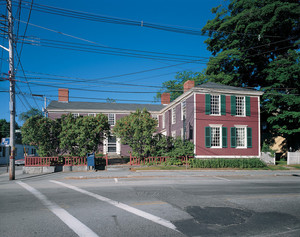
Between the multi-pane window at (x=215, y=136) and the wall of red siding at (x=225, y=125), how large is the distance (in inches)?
23.4

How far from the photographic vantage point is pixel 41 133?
67.9ft

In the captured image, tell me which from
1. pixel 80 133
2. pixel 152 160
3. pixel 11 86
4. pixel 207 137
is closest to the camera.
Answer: pixel 11 86

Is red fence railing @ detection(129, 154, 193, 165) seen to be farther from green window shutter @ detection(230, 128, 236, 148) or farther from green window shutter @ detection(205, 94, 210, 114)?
green window shutter @ detection(230, 128, 236, 148)

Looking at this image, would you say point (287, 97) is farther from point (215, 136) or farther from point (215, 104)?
point (215, 136)

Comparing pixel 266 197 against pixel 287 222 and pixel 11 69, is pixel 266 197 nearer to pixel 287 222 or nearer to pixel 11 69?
pixel 287 222

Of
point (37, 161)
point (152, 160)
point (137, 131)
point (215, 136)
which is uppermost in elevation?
point (137, 131)

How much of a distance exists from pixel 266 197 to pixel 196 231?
5.10 m

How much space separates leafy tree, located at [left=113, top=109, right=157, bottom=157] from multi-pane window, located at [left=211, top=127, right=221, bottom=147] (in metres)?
6.83

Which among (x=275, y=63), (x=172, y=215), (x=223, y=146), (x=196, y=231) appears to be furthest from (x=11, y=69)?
(x=275, y=63)

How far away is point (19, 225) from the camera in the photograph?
554 cm

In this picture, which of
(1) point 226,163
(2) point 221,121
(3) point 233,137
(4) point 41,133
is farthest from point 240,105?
(4) point 41,133

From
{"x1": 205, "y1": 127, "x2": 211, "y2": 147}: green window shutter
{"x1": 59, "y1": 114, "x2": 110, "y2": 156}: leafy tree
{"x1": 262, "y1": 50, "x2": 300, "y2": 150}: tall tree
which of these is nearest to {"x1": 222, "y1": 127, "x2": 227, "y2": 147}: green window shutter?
{"x1": 205, "y1": 127, "x2": 211, "y2": 147}: green window shutter

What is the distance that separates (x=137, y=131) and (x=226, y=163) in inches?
353

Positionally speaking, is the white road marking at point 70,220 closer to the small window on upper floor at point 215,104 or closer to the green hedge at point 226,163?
the green hedge at point 226,163
